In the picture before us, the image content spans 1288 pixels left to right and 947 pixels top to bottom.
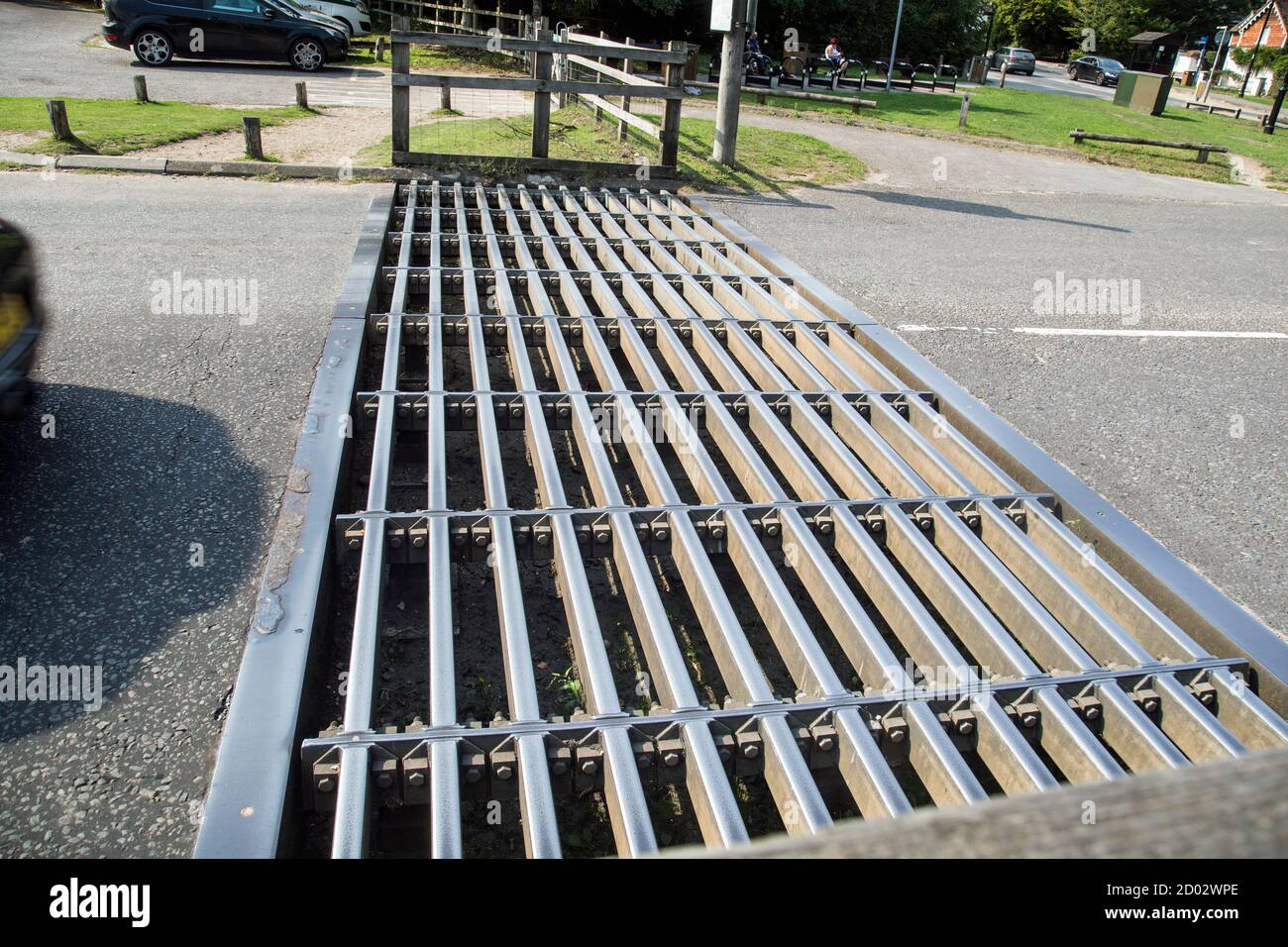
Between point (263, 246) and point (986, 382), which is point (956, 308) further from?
point (263, 246)

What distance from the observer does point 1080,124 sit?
2264cm

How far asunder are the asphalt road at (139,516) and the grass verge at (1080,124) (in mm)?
15012

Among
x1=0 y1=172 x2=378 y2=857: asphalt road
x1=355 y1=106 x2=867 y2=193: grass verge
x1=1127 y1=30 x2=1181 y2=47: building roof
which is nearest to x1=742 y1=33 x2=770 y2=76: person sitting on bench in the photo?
x1=355 y1=106 x2=867 y2=193: grass verge

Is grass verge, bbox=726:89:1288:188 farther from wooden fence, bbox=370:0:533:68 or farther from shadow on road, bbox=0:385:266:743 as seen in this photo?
shadow on road, bbox=0:385:266:743

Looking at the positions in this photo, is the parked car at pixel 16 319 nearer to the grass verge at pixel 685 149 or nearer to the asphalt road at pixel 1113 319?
the asphalt road at pixel 1113 319

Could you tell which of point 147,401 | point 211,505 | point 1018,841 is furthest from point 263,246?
point 1018,841

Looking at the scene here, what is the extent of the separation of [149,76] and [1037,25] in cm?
6600

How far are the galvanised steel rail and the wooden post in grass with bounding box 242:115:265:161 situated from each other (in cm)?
569

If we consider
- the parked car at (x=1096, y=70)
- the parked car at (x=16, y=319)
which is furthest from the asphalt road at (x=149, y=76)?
the parked car at (x=1096, y=70)

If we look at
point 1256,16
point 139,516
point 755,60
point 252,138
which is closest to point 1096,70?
point 1256,16

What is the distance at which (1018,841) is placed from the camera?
62 centimetres

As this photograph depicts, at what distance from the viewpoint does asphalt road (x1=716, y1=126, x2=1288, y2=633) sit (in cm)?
393

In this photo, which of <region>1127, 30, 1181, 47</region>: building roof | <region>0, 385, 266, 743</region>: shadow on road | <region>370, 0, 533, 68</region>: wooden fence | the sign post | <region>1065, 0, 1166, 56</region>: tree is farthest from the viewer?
<region>1065, 0, 1166, 56</region>: tree
